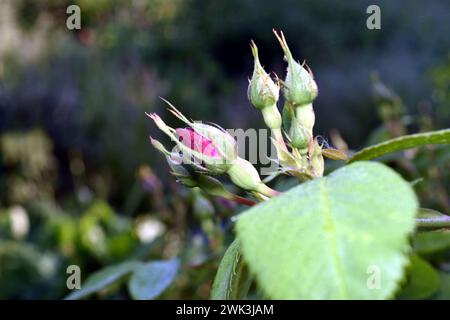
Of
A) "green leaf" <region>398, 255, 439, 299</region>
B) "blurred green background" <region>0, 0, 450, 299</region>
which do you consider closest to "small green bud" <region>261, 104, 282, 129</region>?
"green leaf" <region>398, 255, 439, 299</region>

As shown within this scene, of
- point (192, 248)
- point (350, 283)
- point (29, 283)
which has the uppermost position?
point (350, 283)

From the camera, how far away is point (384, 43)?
6.82m

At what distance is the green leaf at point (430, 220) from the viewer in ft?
1.46

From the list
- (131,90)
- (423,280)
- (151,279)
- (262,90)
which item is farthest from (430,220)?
(131,90)

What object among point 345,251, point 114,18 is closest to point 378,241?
point 345,251

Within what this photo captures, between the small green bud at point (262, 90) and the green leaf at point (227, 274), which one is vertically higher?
the small green bud at point (262, 90)

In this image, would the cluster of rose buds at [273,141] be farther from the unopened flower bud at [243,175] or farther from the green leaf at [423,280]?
the green leaf at [423,280]

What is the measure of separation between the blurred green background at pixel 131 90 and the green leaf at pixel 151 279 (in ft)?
1.43

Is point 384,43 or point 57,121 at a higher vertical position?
point 384,43

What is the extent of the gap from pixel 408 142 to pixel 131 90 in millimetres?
4997

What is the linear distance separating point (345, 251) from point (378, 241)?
0.02 metres

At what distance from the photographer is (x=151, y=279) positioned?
2.64ft

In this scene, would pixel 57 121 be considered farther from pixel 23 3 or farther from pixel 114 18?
pixel 23 3

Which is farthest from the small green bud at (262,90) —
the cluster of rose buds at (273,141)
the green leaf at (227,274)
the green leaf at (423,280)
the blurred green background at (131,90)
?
the blurred green background at (131,90)
